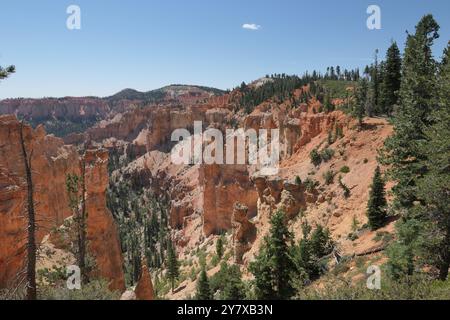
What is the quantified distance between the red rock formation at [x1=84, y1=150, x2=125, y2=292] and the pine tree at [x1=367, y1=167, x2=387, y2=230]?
20741 millimetres

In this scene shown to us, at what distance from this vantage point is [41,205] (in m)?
33.2

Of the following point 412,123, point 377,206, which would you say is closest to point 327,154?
point 377,206

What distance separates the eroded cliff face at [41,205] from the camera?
22062mm

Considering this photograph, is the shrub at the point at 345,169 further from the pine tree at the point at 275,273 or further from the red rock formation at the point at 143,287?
the red rock formation at the point at 143,287

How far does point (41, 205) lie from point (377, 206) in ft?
97.3

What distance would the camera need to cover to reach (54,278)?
58.4 ft

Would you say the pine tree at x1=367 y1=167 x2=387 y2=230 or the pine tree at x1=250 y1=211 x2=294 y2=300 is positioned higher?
the pine tree at x1=367 y1=167 x2=387 y2=230

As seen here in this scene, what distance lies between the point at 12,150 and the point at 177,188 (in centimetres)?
7028

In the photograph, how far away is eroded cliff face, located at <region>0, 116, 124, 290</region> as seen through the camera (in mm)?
22062

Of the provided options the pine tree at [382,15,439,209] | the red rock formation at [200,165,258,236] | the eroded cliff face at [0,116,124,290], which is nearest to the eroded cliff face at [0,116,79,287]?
the eroded cliff face at [0,116,124,290]

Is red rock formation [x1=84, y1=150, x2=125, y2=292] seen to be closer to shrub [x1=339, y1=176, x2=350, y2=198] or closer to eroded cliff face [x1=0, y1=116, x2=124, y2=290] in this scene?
eroded cliff face [x1=0, y1=116, x2=124, y2=290]

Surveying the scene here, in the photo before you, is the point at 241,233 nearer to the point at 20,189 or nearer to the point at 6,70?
the point at 20,189

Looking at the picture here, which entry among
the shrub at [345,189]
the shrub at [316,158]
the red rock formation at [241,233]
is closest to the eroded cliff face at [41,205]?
the red rock formation at [241,233]

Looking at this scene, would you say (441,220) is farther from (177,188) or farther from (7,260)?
(177,188)
